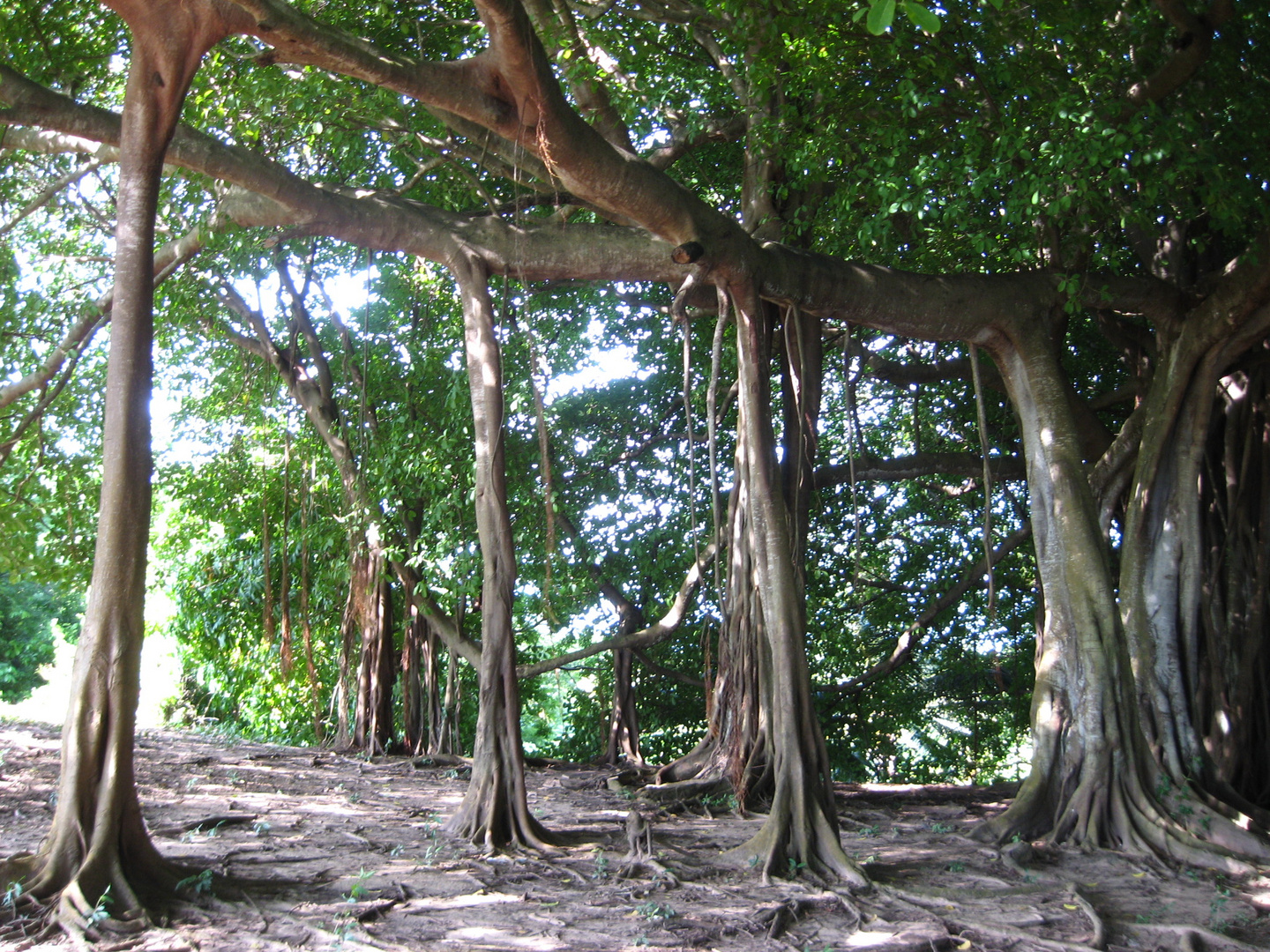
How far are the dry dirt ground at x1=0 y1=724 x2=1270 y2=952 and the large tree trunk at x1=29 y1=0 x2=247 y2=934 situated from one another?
7.6 inches

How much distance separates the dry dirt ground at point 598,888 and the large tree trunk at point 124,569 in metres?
0.19

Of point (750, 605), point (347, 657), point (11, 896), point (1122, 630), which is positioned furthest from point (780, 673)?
point (347, 657)

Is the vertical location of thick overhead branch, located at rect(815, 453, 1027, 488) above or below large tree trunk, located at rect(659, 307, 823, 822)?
above

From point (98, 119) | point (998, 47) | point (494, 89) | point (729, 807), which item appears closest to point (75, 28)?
point (98, 119)

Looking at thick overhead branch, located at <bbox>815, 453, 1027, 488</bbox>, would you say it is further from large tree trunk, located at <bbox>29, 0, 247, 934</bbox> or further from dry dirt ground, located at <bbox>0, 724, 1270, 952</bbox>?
large tree trunk, located at <bbox>29, 0, 247, 934</bbox>

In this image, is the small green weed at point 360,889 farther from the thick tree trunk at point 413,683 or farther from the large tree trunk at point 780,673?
the thick tree trunk at point 413,683

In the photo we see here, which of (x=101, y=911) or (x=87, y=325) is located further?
(x=87, y=325)

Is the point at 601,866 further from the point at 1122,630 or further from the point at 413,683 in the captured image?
the point at 413,683

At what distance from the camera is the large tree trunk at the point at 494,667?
4.28m

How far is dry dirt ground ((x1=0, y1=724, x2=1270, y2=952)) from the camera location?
3088mm

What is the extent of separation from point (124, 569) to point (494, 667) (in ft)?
5.32

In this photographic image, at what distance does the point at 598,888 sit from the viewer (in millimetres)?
3705

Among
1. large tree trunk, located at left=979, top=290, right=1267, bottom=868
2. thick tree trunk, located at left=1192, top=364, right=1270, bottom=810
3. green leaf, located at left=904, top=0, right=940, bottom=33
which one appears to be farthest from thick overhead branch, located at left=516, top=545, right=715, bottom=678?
green leaf, located at left=904, top=0, right=940, bottom=33

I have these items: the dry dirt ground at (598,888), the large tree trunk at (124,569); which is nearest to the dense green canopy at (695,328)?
the large tree trunk at (124,569)
